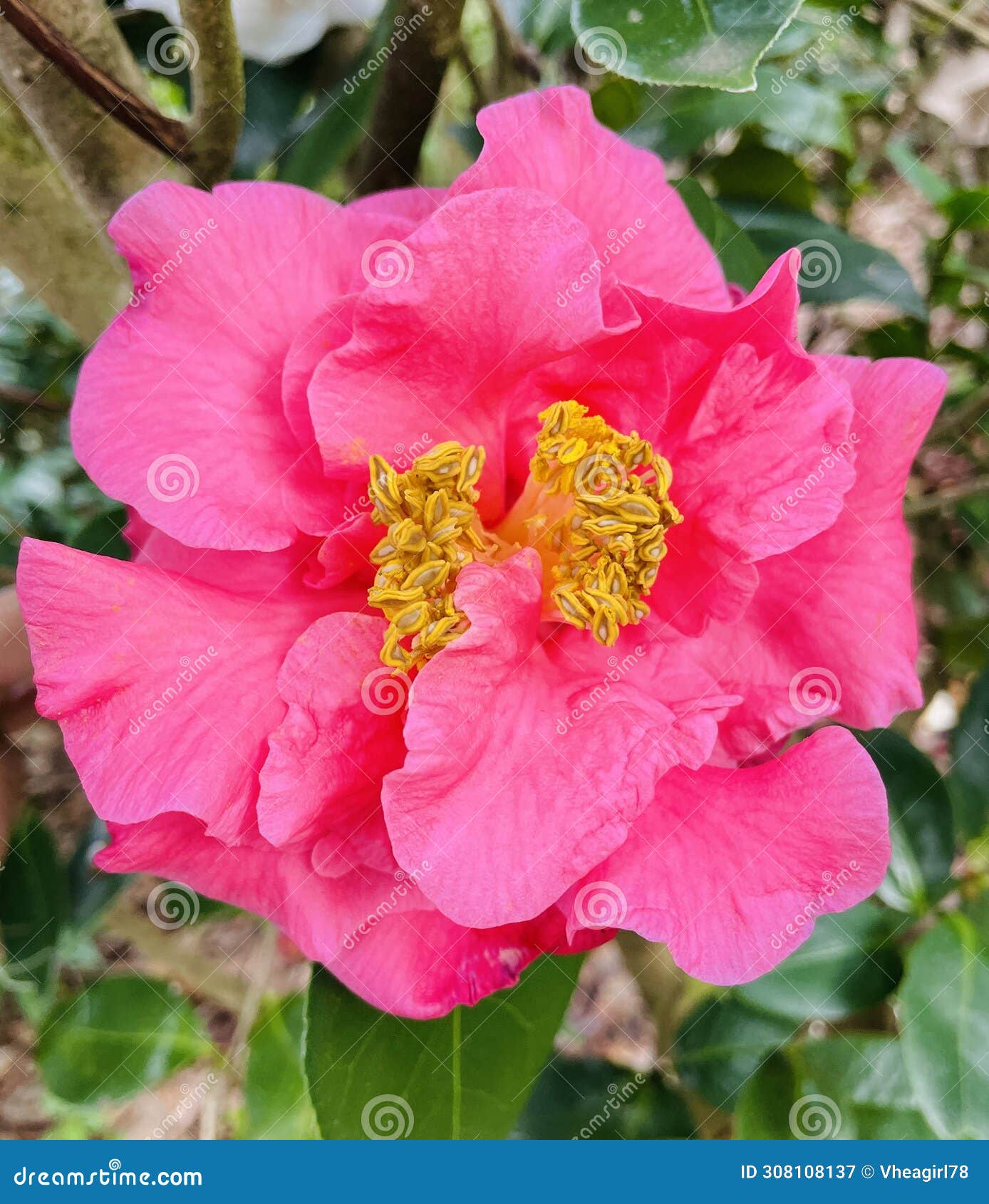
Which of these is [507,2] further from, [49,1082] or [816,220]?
[49,1082]

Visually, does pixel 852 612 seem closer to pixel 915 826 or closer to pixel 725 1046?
pixel 915 826

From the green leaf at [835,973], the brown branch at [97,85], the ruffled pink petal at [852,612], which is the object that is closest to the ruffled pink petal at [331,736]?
the ruffled pink petal at [852,612]

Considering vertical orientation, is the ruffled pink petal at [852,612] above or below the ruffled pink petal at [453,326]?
below

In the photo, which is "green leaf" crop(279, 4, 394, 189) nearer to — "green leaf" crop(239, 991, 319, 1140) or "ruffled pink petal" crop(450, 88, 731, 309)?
"ruffled pink petal" crop(450, 88, 731, 309)

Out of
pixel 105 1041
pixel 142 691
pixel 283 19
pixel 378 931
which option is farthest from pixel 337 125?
pixel 105 1041

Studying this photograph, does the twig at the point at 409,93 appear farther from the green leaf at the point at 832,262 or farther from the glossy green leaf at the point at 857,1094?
the glossy green leaf at the point at 857,1094

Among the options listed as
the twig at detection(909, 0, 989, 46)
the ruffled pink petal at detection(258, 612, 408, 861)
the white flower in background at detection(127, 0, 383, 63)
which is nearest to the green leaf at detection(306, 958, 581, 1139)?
the ruffled pink petal at detection(258, 612, 408, 861)
